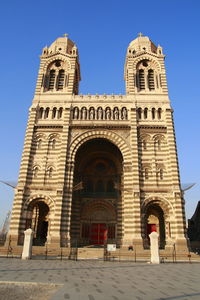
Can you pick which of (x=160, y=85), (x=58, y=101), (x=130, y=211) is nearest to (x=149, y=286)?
(x=130, y=211)

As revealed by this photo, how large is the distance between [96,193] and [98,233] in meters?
4.66

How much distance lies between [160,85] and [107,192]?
15.2 m

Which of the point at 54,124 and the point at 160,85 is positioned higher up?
the point at 160,85

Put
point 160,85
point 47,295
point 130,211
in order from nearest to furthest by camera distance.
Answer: point 47,295, point 130,211, point 160,85

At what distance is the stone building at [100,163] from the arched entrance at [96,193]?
113 millimetres

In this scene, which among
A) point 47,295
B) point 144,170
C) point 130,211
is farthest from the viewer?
point 144,170

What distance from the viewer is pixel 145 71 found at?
29.9 m

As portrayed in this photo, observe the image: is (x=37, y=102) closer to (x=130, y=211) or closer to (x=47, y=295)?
(x=130, y=211)

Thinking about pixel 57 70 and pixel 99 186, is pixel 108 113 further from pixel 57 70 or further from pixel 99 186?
pixel 57 70

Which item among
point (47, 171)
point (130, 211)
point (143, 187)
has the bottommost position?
point (130, 211)

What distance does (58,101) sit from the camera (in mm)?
27438

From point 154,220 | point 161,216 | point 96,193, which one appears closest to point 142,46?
point 96,193

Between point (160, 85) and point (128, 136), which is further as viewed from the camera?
point (160, 85)

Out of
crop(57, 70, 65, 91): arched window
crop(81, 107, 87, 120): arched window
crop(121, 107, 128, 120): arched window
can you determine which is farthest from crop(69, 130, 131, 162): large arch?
crop(57, 70, 65, 91): arched window
